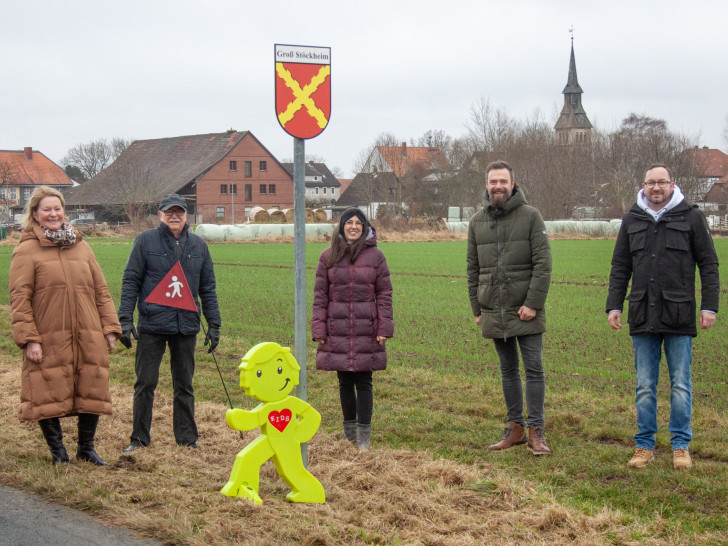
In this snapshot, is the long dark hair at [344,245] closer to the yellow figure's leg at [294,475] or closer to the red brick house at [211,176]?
the yellow figure's leg at [294,475]

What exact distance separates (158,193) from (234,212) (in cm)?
998

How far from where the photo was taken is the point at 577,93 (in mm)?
127188

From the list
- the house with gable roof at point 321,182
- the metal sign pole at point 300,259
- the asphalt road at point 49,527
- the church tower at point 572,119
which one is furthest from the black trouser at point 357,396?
the house with gable roof at point 321,182

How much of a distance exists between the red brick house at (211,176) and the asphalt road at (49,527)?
76.4m

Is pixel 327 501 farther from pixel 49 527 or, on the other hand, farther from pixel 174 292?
pixel 174 292

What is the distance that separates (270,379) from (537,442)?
2601 mm

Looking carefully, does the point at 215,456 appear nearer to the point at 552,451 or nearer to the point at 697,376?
the point at 552,451

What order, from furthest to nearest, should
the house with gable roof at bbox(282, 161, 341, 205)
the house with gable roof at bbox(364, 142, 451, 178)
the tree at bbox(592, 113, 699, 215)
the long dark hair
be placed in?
the house with gable roof at bbox(282, 161, 341, 205)
the house with gable roof at bbox(364, 142, 451, 178)
the tree at bbox(592, 113, 699, 215)
the long dark hair

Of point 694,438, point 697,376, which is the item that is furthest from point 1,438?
point 697,376

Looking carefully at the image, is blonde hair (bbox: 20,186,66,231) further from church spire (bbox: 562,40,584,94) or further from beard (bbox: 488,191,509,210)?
church spire (bbox: 562,40,584,94)

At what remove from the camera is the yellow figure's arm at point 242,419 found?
4.91 metres

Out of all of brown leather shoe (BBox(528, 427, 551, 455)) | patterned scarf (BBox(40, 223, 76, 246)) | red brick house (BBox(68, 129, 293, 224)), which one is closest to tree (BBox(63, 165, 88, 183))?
red brick house (BBox(68, 129, 293, 224))

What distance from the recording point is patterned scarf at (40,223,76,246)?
6.16 m

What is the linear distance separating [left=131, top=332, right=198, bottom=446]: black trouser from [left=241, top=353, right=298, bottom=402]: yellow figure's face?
1.71 m
